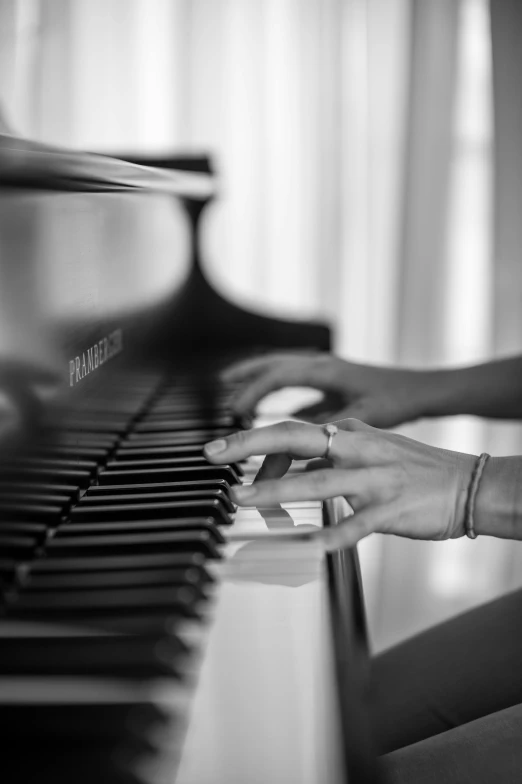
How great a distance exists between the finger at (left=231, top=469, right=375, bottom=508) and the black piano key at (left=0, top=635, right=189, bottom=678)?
0.21 metres

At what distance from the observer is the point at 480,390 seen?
1.52 meters

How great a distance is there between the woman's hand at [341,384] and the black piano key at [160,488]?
415mm

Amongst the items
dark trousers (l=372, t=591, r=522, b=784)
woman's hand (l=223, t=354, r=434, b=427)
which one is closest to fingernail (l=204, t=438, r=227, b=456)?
dark trousers (l=372, t=591, r=522, b=784)

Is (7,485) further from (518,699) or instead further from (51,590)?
(518,699)

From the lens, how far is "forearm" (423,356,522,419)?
149 centimetres

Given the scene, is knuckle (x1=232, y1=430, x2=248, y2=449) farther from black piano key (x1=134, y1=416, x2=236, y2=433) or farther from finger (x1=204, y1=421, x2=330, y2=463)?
black piano key (x1=134, y1=416, x2=236, y2=433)

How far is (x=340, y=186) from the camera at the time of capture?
3.01m

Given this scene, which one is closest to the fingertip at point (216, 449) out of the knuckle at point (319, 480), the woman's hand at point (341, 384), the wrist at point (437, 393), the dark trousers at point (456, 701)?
the knuckle at point (319, 480)

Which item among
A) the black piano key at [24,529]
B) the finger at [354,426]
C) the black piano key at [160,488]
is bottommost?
the black piano key at [160,488]

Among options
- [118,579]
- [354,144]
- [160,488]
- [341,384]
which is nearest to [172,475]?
[160,488]

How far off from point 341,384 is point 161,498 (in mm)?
579

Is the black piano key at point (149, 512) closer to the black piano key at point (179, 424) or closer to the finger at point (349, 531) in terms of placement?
the finger at point (349, 531)

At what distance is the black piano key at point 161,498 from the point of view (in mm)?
858

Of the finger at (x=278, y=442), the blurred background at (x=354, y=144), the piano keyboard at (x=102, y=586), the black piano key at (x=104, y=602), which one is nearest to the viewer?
the piano keyboard at (x=102, y=586)
